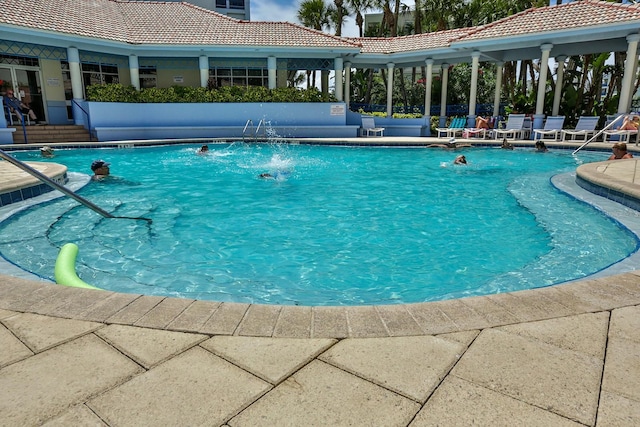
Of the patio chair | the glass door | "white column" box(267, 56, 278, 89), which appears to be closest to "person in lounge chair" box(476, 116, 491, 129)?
the patio chair

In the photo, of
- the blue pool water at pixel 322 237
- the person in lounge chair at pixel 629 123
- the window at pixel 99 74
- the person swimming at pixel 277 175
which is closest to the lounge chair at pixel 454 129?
the person in lounge chair at pixel 629 123

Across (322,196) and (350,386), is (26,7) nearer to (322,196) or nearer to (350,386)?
(322,196)

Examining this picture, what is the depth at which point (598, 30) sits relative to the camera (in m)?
16.3

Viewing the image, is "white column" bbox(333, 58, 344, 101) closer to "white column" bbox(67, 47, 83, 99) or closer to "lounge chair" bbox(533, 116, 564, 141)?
"lounge chair" bbox(533, 116, 564, 141)

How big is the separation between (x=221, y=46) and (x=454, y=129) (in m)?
11.6

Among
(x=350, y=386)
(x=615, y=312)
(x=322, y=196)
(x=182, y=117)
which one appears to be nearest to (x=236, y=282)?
(x=350, y=386)

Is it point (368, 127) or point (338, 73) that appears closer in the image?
point (338, 73)

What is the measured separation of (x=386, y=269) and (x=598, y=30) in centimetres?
1671

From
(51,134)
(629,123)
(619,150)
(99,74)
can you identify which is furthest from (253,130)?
(629,123)

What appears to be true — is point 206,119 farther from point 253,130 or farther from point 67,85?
point 67,85

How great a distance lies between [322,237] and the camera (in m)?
6.50

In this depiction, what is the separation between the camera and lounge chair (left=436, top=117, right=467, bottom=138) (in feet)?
65.9

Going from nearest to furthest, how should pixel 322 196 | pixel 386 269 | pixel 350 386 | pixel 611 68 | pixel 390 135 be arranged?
pixel 350 386, pixel 386 269, pixel 322 196, pixel 390 135, pixel 611 68

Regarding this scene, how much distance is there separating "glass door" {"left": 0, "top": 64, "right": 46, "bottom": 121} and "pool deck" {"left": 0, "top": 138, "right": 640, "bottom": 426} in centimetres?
2058
